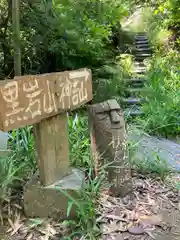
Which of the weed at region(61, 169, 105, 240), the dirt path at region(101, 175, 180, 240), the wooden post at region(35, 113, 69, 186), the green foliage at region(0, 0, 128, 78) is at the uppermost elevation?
the green foliage at region(0, 0, 128, 78)

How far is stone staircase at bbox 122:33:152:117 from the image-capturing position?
17.8ft

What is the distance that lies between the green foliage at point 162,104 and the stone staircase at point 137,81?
0.68ft

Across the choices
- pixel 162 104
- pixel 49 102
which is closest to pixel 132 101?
pixel 162 104

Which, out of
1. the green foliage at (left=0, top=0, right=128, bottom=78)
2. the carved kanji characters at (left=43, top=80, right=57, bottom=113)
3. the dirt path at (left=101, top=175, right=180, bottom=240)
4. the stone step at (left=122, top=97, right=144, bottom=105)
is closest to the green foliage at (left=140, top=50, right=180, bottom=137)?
the stone step at (left=122, top=97, right=144, bottom=105)

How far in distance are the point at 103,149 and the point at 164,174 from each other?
0.70 m

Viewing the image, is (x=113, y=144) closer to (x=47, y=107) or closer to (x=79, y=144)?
(x=79, y=144)

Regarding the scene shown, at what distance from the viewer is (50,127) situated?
222 centimetres

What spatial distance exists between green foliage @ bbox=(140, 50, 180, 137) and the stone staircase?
0.21 metres

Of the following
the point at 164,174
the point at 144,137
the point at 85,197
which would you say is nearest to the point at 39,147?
the point at 85,197

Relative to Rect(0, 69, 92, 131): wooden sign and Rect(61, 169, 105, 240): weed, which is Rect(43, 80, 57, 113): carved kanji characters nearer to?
Rect(0, 69, 92, 131): wooden sign

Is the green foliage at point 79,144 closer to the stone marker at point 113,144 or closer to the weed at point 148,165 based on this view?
the stone marker at point 113,144

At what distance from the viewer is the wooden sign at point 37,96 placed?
73.8 inches

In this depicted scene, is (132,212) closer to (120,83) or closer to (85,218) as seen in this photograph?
(85,218)

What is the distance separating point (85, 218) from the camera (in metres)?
2.15
